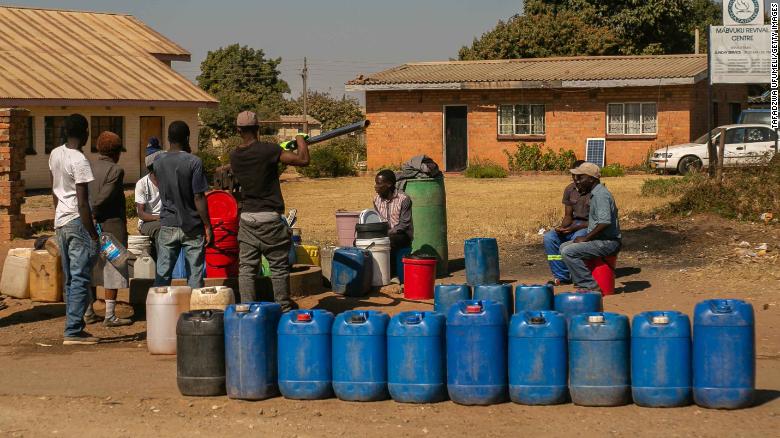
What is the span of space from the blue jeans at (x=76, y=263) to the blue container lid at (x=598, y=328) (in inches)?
167

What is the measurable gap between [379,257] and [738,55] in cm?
1363

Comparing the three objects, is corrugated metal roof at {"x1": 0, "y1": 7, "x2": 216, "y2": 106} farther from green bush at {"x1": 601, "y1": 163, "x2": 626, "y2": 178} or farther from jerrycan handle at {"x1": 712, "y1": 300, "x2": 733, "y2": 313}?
jerrycan handle at {"x1": 712, "y1": 300, "x2": 733, "y2": 313}

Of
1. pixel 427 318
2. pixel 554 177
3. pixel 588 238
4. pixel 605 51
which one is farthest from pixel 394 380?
pixel 605 51

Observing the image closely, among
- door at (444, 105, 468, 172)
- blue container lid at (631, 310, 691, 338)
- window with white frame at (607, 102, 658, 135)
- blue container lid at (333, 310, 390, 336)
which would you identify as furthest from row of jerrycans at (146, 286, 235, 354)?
door at (444, 105, 468, 172)

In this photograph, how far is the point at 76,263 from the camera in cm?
917

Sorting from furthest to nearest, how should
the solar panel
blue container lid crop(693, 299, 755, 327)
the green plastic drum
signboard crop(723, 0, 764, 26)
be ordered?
the solar panel, signboard crop(723, 0, 764, 26), the green plastic drum, blue container lid crop(693, 299, 755, 327)

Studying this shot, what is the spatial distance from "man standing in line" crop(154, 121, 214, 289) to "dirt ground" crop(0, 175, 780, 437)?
2.79ft

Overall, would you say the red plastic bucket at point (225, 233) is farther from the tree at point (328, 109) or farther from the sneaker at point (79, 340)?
the tree at point (328, 109)

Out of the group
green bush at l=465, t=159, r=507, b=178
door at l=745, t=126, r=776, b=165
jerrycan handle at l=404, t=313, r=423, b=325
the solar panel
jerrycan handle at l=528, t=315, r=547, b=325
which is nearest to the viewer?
jerrycan handle at l=528, t=315, r=547, b=325

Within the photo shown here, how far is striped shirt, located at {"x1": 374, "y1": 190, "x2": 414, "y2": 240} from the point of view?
12.8m

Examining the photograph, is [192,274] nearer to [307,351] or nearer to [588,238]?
[307,351]

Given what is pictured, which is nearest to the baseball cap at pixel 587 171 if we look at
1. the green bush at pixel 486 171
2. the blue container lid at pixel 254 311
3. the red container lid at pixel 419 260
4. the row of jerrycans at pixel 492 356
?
the red container lid at pixel 419 260

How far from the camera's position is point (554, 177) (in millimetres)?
33469

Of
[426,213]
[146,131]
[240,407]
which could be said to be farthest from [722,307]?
[146,131]
